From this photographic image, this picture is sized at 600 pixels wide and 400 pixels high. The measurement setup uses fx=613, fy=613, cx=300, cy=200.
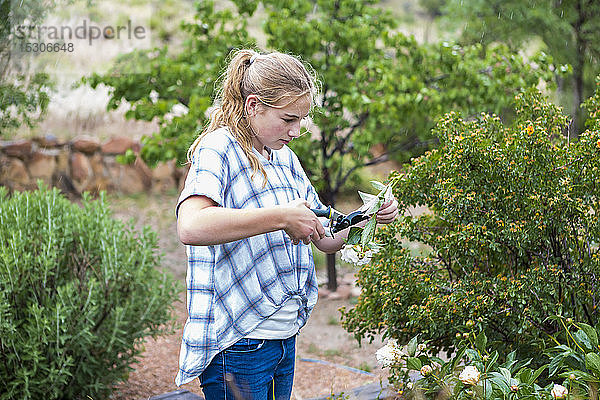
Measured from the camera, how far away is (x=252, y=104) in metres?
1.85

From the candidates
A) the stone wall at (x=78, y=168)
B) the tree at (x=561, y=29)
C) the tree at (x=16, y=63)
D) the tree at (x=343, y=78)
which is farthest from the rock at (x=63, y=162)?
the tree at (x=561, y=29)

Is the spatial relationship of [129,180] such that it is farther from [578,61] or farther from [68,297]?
[578,61]

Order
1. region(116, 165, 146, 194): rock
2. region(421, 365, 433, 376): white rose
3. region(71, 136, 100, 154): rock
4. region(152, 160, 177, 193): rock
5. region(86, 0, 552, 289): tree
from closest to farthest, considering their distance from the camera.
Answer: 1. region(421, 365, 433, 376): white rose
2. region(86, 0, 552, 289): tree
3. region(71, 136, 100, 154): rock
4. region(116, 165, 146, 194): rock
5. region(152, 160, 177, 193): rock

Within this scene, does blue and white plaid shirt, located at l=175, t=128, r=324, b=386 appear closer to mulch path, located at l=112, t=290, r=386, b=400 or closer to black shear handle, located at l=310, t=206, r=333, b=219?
black shear handle, located at l=310, t=206, r=333, b=219

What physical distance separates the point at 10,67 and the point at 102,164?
3.01 meters

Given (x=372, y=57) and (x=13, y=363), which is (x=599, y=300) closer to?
(x=13, y=363)

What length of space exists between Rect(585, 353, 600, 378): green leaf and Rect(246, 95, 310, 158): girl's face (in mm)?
1248

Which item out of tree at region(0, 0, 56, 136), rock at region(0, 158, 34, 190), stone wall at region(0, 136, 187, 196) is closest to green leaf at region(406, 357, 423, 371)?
tree at region(0, 0, 56, 136)

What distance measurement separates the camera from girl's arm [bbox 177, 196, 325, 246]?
5.30ft

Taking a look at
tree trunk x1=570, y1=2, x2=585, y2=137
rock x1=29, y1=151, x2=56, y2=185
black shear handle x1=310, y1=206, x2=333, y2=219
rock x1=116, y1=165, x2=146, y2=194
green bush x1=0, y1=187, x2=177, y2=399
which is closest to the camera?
black shear handle x1=310, y1=206, x2=333, y2=219

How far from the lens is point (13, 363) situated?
3041mm

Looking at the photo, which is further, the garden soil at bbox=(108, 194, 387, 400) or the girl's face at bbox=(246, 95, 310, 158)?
the garden soil at bbox=(108, 194, 387, 400)

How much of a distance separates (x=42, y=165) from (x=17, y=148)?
0.42 metres

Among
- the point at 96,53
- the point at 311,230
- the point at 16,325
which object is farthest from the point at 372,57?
the point at 96,53
